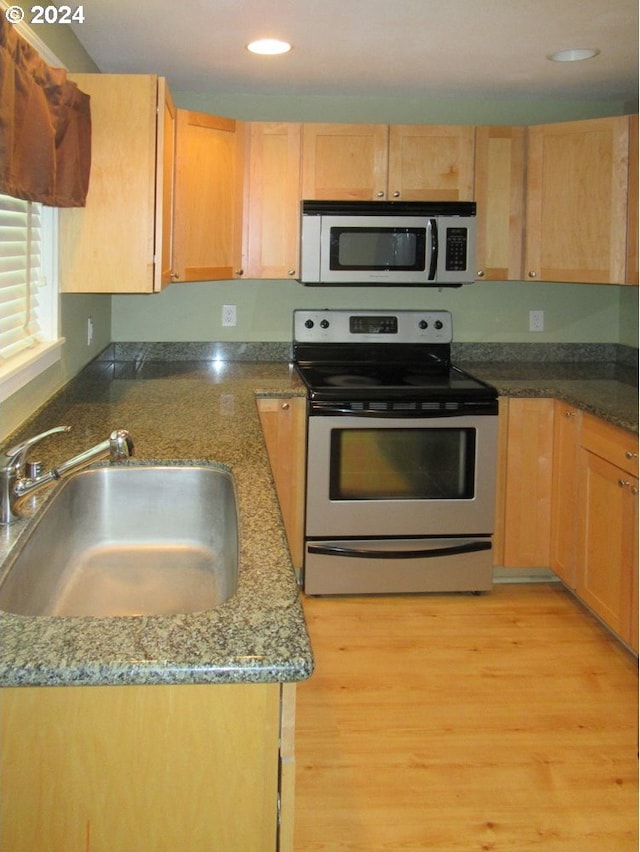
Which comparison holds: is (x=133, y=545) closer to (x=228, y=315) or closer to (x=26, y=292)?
(x=26, y=292)

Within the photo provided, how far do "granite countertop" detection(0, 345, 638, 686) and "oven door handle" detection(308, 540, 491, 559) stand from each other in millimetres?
636

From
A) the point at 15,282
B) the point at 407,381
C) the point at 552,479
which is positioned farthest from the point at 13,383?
the point at 552,479

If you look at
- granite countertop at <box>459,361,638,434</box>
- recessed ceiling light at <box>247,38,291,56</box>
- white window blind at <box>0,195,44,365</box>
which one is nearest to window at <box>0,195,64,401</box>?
white window blind at <box>0,195,44,365</box>

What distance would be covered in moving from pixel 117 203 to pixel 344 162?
1280 millimetres

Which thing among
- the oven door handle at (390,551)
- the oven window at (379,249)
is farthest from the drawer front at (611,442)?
the oven window at (379,249)

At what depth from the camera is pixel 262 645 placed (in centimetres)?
122

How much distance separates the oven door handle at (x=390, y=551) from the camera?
3633 millimetres

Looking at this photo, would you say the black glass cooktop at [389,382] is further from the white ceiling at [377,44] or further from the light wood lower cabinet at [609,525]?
the white ceiling at [377,44]

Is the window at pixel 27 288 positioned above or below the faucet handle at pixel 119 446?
above

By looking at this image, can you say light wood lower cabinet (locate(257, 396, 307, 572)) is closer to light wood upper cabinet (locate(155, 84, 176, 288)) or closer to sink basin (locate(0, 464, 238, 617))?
light wood upper cabinet (locate(155, 84, 176, 288))

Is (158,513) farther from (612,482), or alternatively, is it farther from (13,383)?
(612,482)

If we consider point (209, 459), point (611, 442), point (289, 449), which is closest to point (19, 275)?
point (209, 459)

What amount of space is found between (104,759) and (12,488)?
0.74 m

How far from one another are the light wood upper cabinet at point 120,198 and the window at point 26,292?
0.05 metres
